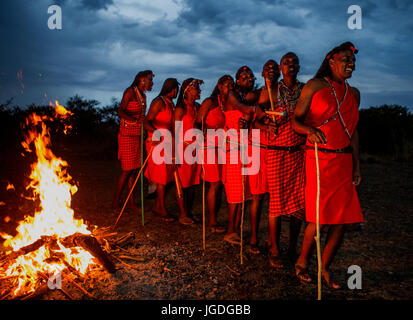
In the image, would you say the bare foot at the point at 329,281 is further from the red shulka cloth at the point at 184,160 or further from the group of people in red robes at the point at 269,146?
the red shulka cloth at the point at 184,160

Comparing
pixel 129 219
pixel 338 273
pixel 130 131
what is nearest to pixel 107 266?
pixel 129 219

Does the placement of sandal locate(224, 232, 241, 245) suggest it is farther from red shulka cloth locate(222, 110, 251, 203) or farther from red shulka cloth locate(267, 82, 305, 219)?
red shulka cloth locate(267, 82, 305, 219)

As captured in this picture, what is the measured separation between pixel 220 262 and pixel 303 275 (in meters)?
0.94

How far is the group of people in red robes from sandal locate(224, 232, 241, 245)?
2cm

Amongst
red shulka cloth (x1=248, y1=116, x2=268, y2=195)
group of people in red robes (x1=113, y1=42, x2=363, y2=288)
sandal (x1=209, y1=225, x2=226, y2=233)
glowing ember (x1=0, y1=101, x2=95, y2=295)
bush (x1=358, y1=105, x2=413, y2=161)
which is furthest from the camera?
bush (x1=358, y1=105, x2=413, y2=161)

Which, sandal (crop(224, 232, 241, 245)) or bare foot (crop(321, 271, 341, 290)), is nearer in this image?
bare foot (crop(321, 271, 341, 290))

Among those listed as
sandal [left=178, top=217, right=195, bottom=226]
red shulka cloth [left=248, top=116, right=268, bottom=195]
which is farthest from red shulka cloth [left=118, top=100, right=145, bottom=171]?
red shulka cloth [left=248, top=116, right=268, bottom=195]

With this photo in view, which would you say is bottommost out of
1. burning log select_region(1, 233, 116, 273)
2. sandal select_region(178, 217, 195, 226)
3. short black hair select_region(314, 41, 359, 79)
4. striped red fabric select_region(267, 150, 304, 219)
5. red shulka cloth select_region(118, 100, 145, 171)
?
sandal select_region(178, 217, 195, 226)

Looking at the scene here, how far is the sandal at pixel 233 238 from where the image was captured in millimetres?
4113

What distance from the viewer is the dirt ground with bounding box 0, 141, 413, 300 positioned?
2.88 metres

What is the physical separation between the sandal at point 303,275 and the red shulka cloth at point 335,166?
0.60 meters

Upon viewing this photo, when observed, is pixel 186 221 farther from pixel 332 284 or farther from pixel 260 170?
pixel 332 284

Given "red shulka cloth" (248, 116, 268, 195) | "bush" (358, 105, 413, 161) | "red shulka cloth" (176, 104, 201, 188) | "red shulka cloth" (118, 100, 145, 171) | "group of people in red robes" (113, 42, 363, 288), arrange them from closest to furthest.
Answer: "group of people in red robes" (113, 42, 363, 288) → "red shulka cloth" (248, 116, 268, 195) → "red shulka cloth" (176, 104, 201, 188) → "red shulka cloth" (118, 100, 145, 171) → "bush" (358, 105, 413, 161)

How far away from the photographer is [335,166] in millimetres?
2861
